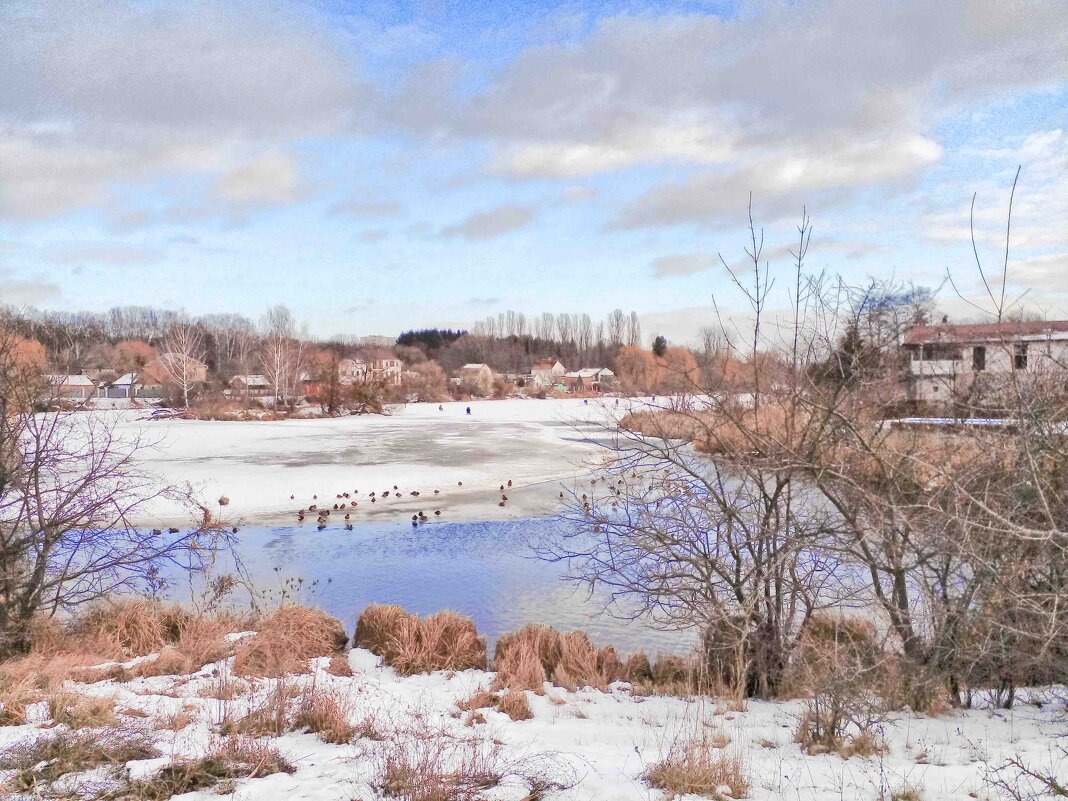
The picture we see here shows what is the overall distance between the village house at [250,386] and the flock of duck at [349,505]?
37500 mm

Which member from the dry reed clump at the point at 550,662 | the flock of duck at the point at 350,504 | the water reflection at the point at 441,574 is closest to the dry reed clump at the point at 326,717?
the dry reed clump at the point at 550,662

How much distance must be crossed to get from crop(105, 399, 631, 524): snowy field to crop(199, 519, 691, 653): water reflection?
157 centimetres

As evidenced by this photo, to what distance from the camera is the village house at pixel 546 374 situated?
3855 inches

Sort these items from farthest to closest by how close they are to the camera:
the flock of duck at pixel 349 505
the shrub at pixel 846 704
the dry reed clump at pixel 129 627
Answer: the flock of duck at pixel 349 505 → the dry reed clump at pixel 129 627 → the shrub at pixel 846 704

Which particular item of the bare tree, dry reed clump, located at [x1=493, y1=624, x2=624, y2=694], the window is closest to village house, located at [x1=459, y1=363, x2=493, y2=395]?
the bare tree

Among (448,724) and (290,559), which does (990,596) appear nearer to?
(448,724)

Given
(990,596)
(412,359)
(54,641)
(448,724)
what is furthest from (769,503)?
(412,359)

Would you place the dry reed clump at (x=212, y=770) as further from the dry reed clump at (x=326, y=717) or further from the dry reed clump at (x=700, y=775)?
the dry reed clump at (x=700, y=775)

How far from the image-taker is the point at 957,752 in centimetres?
474

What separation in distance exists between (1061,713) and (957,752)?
145 centimetres

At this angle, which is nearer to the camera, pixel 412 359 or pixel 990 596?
pixel 990 596

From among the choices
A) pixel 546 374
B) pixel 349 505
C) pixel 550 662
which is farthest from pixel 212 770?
pixel 546 374

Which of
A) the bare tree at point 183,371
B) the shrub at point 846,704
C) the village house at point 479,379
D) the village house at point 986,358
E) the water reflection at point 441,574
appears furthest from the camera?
the village house at point 479,379

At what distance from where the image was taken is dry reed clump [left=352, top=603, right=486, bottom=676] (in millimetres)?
7586
